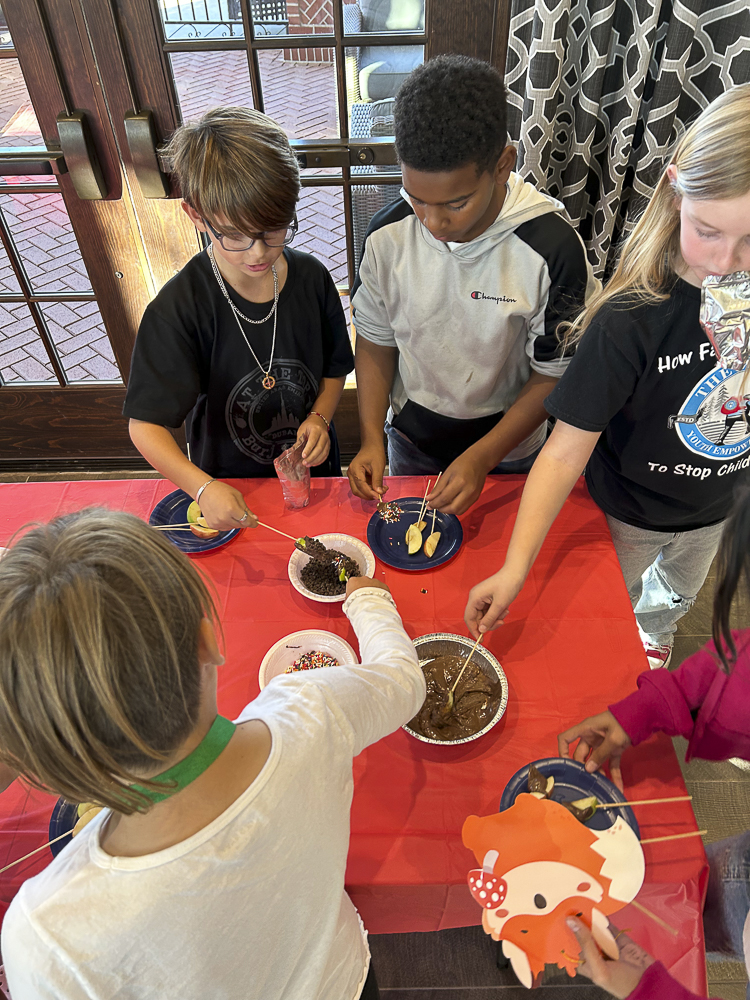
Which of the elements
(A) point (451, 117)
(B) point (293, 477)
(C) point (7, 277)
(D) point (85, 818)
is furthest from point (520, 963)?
(C) point (7, 277)

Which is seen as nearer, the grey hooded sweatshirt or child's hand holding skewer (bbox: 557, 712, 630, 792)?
child's hand holding skewer (bbox: 557, 712, 630, 792)

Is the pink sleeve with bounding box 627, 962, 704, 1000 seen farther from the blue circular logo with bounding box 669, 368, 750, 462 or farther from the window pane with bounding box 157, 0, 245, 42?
the window pane with bounding box 157, 0, 245, 42

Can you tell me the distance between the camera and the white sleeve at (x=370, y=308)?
1.69m

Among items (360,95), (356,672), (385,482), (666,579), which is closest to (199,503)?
(385,482)

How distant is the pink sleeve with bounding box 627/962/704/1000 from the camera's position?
89 centimetres

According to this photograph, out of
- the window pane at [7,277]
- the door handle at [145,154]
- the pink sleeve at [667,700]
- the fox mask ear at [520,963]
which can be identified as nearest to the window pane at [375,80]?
the door handle at [145,154]

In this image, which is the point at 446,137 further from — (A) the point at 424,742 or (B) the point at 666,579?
(B) the point at 666,579

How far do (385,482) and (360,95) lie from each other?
5.11 feet

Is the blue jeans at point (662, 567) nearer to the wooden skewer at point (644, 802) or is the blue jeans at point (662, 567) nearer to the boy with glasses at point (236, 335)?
the wooden skewer at point (644, 802)

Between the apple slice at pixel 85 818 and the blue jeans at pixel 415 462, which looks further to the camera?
the blue jeans at pixel 415 462

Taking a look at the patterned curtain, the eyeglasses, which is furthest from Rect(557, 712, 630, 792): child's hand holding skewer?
the patterned curtain

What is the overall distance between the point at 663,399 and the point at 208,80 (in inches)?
78.9

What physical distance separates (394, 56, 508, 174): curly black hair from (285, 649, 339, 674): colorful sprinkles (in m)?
1.01

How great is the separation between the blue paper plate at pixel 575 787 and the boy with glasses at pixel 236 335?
0.80 meters
